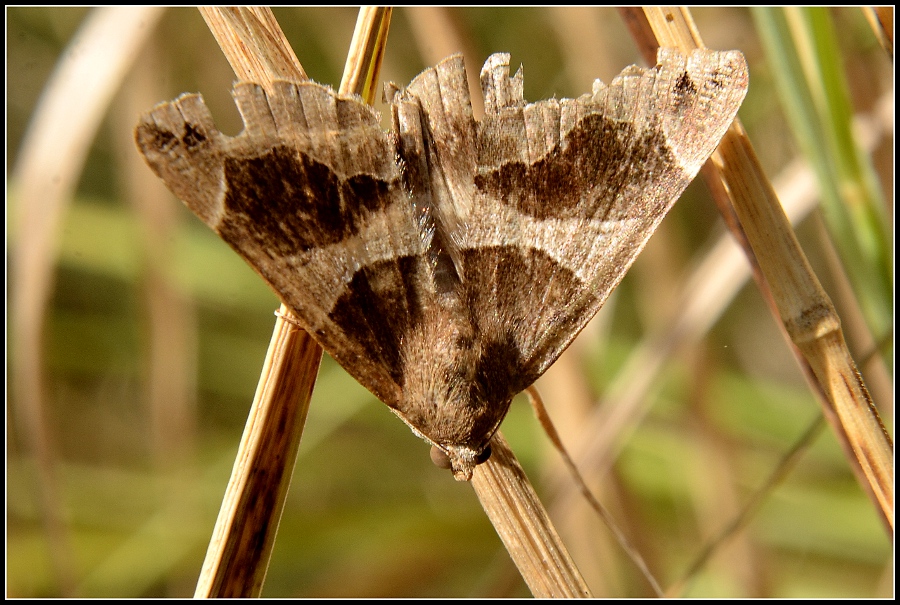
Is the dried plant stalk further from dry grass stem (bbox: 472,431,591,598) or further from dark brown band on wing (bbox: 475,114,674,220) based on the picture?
dark brown band on wing (bbox: 475,114,674,220)

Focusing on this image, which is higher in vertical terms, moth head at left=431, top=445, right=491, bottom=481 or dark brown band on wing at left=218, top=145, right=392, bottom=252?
dark brown band on wing at left=218, top=145, right=392, bottom=252

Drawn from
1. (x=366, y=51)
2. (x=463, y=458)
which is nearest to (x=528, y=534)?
(x=463, y=458)

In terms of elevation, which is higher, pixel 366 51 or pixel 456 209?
pixel 366 51

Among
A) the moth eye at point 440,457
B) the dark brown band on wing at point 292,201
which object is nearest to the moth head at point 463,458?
the moth eye at point 440,457

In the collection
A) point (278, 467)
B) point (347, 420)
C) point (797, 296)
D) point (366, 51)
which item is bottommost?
point (347, 420)

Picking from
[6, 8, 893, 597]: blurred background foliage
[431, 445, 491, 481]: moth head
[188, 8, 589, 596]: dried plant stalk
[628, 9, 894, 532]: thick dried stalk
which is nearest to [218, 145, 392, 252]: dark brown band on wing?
[188, 8, 589, 596]: dried plant stalk

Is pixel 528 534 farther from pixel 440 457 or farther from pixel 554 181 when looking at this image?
pixel 554 181

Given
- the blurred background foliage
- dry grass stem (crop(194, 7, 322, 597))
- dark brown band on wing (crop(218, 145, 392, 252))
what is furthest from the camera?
the blurred background foliage
